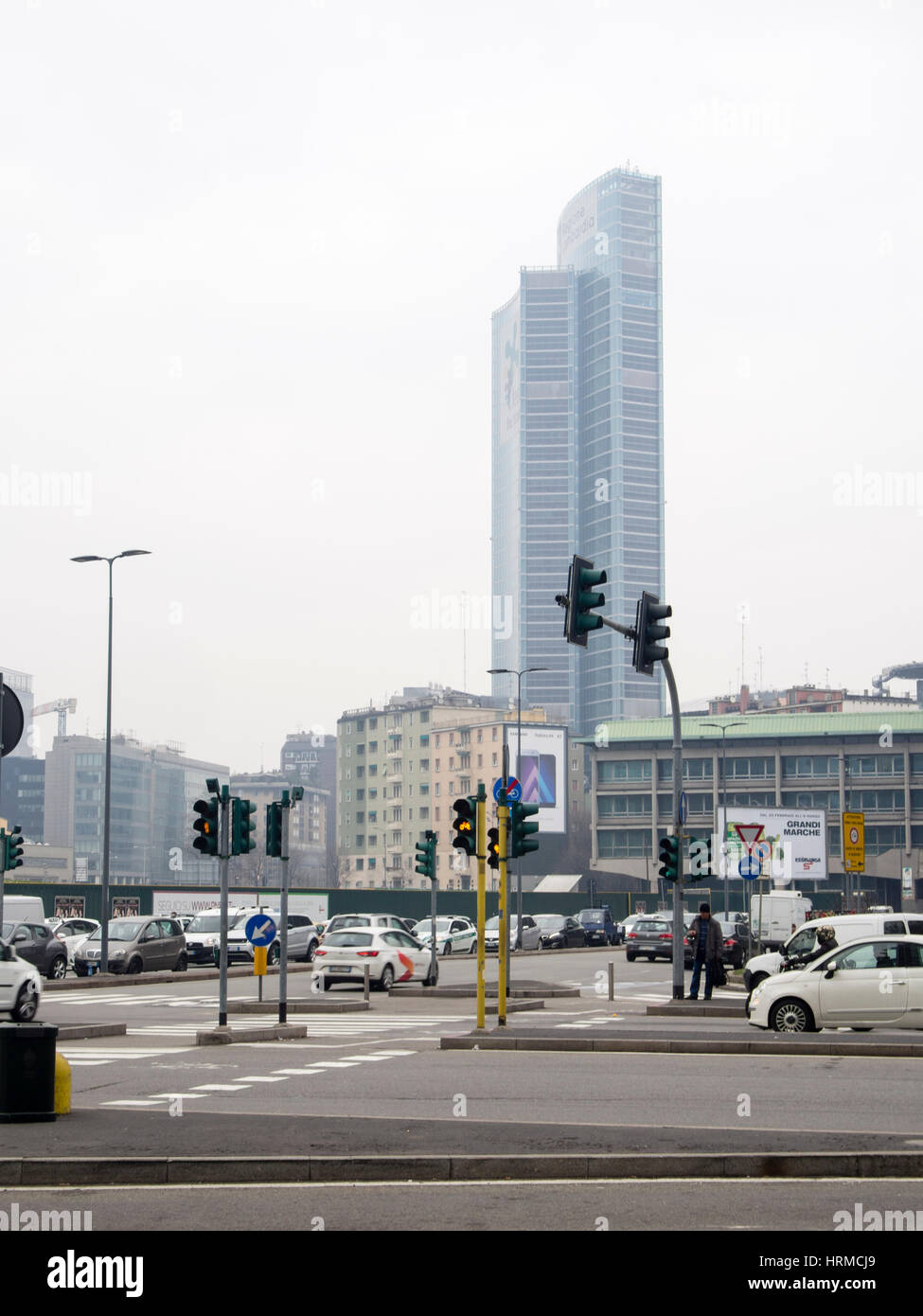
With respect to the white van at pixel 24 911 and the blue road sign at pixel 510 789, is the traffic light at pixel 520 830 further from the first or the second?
the white van at pixel 24 911

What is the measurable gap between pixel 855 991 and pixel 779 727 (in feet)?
373

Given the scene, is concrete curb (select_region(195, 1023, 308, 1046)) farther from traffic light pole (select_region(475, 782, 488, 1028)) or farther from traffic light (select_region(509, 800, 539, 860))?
traffic light (select_region(509, 800, 539, 860))

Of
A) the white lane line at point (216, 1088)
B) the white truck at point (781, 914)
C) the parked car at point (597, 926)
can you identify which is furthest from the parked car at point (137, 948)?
the parked car at point (597, 926)

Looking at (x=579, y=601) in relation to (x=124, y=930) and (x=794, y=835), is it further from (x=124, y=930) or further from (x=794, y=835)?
(x=794, y=835)

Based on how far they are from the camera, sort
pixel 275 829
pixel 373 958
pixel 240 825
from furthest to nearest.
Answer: pixel 373 958 → pixel 275 829 → pixel 240 825

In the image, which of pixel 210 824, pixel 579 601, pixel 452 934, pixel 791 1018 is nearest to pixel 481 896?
pixel 210 824

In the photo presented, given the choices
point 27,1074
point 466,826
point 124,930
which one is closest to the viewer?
point 27,1074

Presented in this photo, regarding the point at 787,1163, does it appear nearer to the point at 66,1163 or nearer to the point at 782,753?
the point at 66,1163

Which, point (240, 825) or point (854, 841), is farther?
point (854, 841)

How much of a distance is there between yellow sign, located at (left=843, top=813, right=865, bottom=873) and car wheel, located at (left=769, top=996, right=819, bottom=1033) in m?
4.73

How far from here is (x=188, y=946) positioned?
4559cm

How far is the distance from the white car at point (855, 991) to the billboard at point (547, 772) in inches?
3996

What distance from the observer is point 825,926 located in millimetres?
28703

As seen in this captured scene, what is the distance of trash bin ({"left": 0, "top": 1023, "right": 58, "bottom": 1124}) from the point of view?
487 inches
